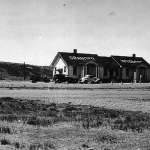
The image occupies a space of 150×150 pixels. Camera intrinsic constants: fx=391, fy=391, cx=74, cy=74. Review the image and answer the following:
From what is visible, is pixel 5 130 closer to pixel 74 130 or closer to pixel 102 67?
pixel 74 130

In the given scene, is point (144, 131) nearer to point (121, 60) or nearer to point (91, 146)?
point (91, 146)

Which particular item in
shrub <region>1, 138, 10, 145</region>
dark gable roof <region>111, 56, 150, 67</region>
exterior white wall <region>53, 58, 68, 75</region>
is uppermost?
dark gable roof <region>111, 56, 150, 67</region>

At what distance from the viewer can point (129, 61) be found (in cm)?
7225

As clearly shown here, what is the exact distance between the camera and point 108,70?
68.9m

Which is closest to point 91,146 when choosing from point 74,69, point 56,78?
point 56,78

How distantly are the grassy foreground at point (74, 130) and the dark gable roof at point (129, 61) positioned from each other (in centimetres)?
5581

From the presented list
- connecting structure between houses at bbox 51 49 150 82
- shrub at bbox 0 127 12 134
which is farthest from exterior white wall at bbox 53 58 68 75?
shrub at bbox 0 127 12 134

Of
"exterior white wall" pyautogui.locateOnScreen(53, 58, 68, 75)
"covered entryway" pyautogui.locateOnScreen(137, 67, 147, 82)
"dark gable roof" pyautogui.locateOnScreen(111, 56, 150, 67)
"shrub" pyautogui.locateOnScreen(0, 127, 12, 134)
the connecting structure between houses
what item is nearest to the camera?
"shrub" pyautogui.locateOnScreen(0, 127, 12, 134)

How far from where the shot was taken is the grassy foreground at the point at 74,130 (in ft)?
27.8

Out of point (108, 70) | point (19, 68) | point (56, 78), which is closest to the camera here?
point (56, 78)

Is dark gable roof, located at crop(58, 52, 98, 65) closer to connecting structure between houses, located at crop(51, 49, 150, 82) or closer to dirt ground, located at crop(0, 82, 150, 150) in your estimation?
connecting structure between houses, located at crop(51, 49, 150, 82)

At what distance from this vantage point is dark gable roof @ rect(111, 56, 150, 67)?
7019 cm

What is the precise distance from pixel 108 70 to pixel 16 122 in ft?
189

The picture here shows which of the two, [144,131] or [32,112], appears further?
[32,112]
